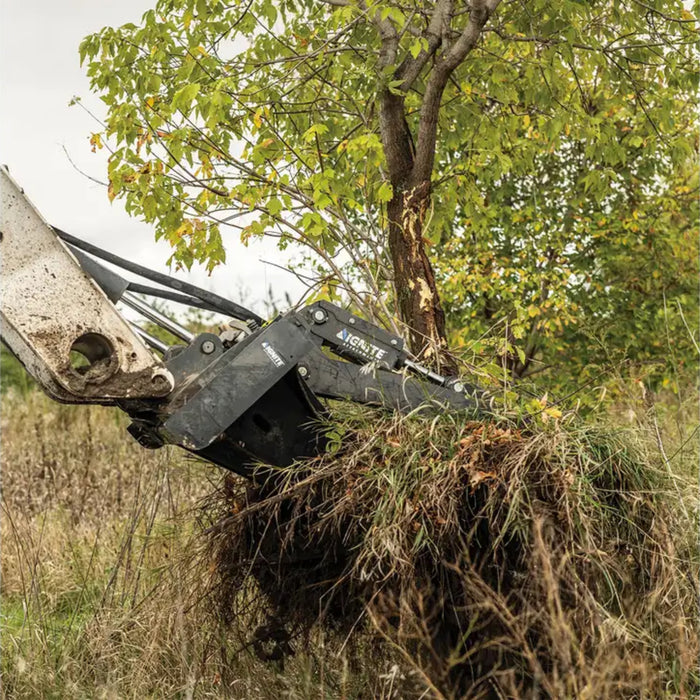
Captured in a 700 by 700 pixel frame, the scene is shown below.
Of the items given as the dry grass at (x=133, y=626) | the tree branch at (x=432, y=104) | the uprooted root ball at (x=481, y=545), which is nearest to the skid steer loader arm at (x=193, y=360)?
the uprooted root ball at (x=481, y=545)

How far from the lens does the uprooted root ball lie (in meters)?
3.62

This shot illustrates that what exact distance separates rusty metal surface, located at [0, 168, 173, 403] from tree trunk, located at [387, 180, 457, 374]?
5.51 ft

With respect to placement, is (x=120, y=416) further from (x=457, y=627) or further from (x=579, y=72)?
(x=457, y=627)

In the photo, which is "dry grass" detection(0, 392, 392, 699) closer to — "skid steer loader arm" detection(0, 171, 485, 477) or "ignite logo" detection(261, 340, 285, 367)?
"skid steer loader arm" detection(0, 171, 485, 477)

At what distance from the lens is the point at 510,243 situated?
9031 millimetres

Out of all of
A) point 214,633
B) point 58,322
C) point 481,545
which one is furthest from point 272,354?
point 214,633

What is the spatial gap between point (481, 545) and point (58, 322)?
1.73 metres

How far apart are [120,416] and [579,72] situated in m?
6.85

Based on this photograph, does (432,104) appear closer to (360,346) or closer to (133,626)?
(360,346)

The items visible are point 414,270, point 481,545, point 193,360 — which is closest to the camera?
point 481,545

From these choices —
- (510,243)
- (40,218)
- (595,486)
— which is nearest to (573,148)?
(510,243)

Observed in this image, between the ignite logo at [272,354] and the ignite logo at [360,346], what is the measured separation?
39 centimetres

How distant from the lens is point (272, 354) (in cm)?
388

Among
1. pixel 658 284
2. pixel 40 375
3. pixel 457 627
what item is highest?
pixel 40 375
